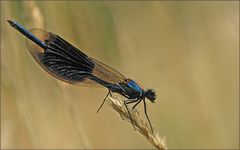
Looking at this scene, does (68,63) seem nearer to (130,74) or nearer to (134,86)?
(134,86)

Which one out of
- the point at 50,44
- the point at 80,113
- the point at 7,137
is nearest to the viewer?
the point at 50,44

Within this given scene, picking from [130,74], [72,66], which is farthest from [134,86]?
[130,74]

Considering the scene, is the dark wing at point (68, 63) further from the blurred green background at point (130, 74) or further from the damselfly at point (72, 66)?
the blurred green background at point (130, 74)

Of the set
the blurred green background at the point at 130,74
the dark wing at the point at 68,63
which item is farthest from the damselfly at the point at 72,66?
the blurred green background at the point at 130,74

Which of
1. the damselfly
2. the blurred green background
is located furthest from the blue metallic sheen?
the blurred green background

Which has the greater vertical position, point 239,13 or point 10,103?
point 239,13

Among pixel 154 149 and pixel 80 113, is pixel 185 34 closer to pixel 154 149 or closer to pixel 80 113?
pixel 80 113

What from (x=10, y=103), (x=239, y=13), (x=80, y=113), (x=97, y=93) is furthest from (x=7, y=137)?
(x=239, y=13)
